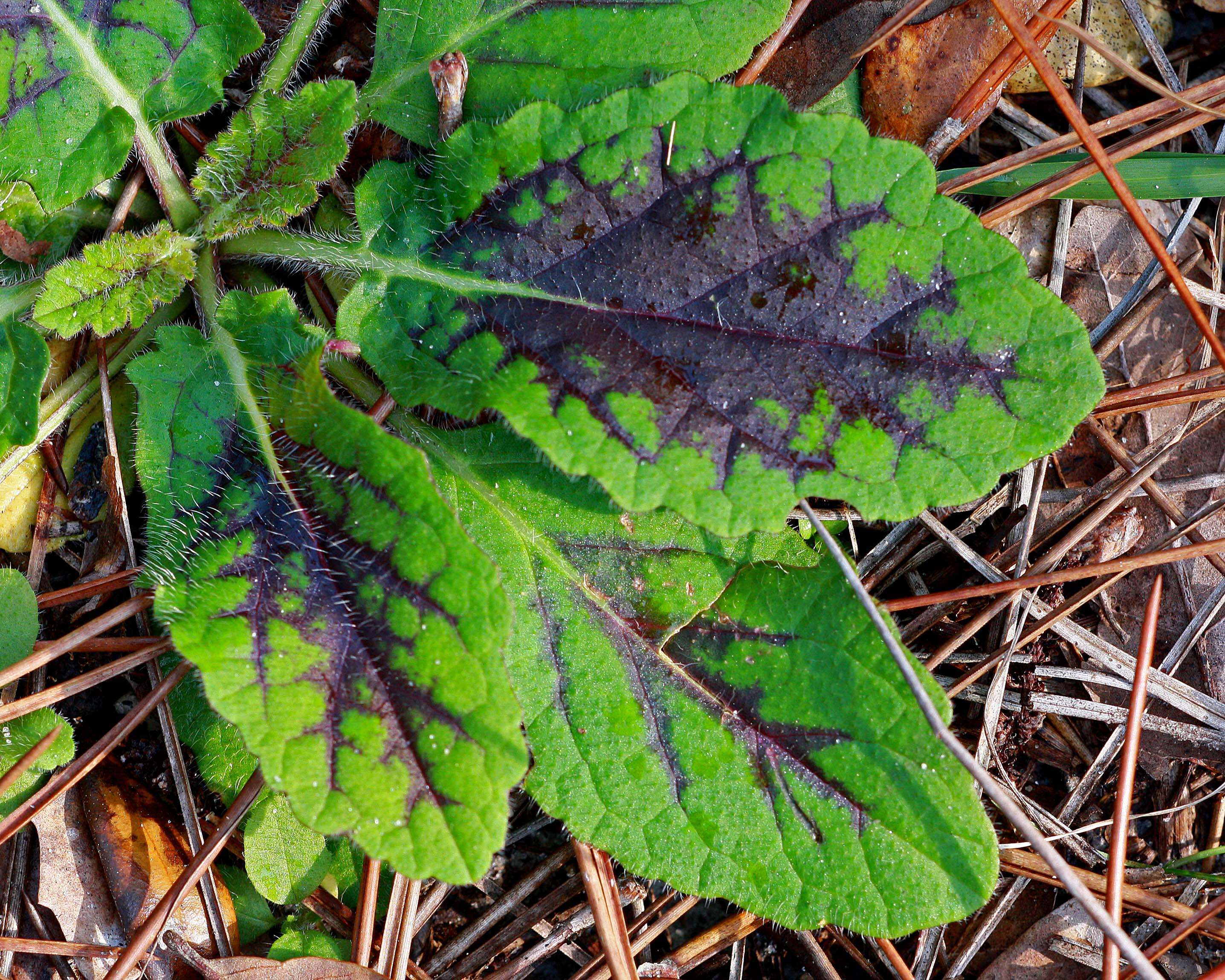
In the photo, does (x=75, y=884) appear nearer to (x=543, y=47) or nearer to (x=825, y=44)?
(x=543, y=47)

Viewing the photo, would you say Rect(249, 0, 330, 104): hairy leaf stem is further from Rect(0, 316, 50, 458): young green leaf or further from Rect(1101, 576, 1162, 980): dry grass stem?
Rect(1101, 576, 1162, 980): dry grass stem

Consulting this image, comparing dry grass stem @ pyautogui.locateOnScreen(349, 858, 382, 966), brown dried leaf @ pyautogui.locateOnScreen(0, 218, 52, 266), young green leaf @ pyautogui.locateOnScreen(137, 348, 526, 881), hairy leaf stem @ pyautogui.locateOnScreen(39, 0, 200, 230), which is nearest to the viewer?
young green leaf @ pyautogui.locateOnScreen(137, 348, 526, 881)

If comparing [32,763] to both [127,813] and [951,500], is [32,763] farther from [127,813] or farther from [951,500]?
[951,500]

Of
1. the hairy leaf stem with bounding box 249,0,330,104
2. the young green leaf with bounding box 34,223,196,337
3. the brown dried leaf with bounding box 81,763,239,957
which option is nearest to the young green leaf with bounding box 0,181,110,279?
the young green leaf with bounding box 34,223,196,337

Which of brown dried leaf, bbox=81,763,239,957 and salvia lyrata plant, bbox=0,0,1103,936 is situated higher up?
salvia lyrata plant, bbox=0,0,1103,936

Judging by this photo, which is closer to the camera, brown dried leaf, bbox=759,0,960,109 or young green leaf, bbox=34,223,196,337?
young green leaf, bbox=34,223,196,337

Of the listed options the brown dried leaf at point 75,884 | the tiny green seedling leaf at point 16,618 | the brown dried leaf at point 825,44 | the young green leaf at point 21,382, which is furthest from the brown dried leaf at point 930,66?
the brown dried leaf at point 75,884

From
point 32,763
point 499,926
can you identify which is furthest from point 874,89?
point 32,763

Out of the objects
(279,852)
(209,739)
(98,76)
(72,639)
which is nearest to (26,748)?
(72,639)
